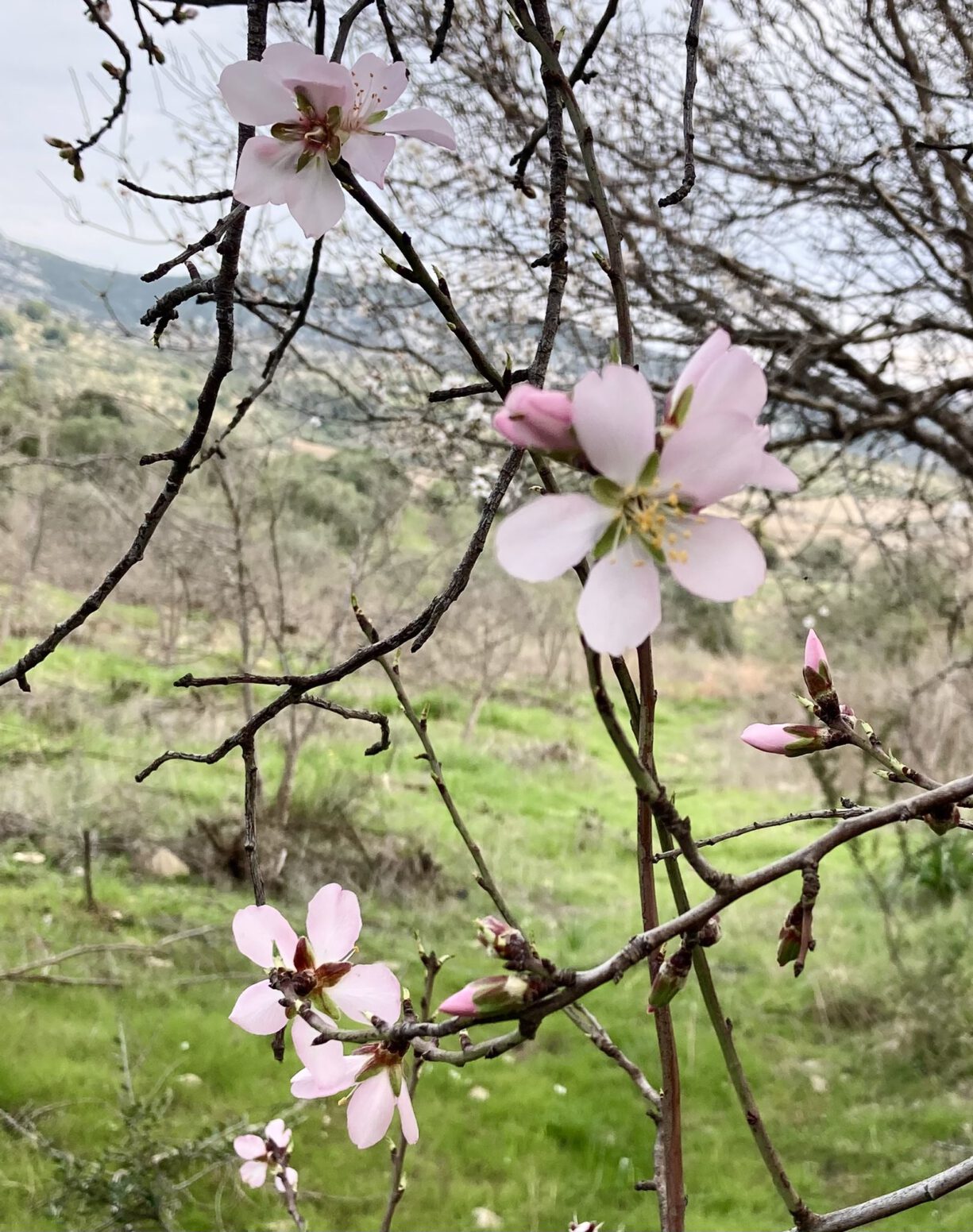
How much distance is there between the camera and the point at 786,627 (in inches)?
268

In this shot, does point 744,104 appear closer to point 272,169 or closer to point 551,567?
point 272,169

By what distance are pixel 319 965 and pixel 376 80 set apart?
15.9 inches

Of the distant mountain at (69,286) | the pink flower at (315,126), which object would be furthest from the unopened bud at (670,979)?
the distant mountain at (69,286)

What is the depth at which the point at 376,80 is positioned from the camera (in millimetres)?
434

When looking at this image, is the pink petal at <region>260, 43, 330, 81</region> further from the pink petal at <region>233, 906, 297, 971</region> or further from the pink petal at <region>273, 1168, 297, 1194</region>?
the pink petal at <region>273, 1168, 297, 1194</region>

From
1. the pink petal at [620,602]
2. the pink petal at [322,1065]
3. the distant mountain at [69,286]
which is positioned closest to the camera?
the pink petal at [620,602]

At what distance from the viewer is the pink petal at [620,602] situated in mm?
241

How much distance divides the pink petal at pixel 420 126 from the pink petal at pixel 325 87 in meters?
0.02

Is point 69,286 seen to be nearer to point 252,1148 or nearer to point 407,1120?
point 252,1148

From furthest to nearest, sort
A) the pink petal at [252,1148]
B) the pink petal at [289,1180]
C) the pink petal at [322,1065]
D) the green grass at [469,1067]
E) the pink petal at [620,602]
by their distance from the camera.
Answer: the green grass at [469,1067], the pink petal at [252,1148], the pink petal at [289,1180], the pink petal at [322,1065], the pink petal at [620,602]

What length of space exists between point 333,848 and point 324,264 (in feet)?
6.04

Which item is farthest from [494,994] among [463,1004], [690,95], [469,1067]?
[469,1067]

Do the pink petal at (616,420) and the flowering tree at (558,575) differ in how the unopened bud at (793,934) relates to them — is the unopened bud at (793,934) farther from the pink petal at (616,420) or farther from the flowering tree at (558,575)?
the pink petal at (616,420)

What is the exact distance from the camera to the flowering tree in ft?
0.82
